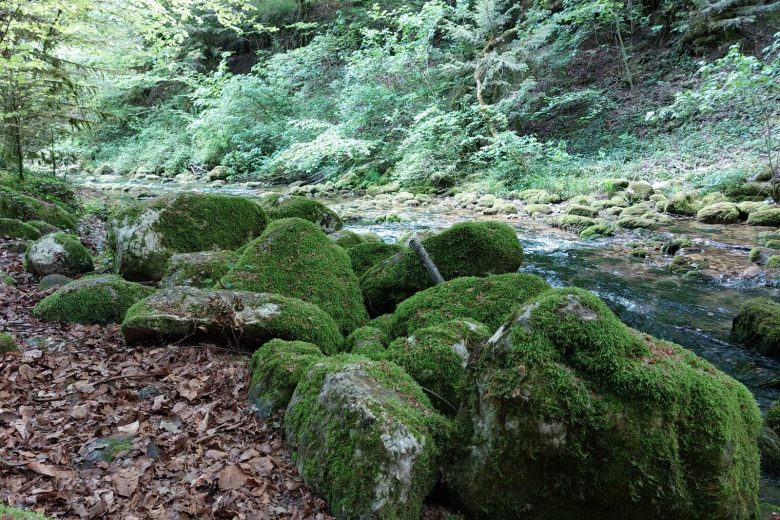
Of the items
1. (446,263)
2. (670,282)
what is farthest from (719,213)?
(446,263)

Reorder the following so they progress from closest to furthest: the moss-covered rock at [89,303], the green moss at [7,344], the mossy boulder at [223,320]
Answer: the green moss at [7,344] → the mossy boulder at [223,320] → the moss-covered rock at [89,303]

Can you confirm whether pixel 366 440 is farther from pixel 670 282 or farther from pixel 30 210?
pixel 30 210

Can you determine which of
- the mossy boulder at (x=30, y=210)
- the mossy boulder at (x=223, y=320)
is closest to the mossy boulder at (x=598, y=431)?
the mossy boulder at (x=223, y=320)

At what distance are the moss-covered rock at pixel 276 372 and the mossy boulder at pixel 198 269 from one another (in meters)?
1.87

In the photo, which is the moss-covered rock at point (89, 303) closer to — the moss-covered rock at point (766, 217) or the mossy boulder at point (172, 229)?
the mossy boulder at point (172, 229)

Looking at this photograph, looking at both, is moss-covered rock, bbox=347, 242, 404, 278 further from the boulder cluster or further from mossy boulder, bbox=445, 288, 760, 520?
mossy boulder, bbox=445, 288, 760, 520

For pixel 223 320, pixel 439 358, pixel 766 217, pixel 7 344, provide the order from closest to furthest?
pixel 439 358 < pixel 7 344 < pixel 223 320 < pixel 766 217

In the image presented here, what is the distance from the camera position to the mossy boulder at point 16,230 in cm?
861

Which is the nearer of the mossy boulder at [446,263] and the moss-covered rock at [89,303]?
the moss-covered rock at [89,303]

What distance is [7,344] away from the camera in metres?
4.38

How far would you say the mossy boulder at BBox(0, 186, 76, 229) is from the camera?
381 inches

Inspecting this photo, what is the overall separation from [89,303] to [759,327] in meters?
7.64

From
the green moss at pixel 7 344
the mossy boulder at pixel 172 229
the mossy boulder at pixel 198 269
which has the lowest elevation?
the green moss at pixel 7 344

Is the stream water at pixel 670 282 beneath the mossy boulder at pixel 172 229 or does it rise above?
beneath
